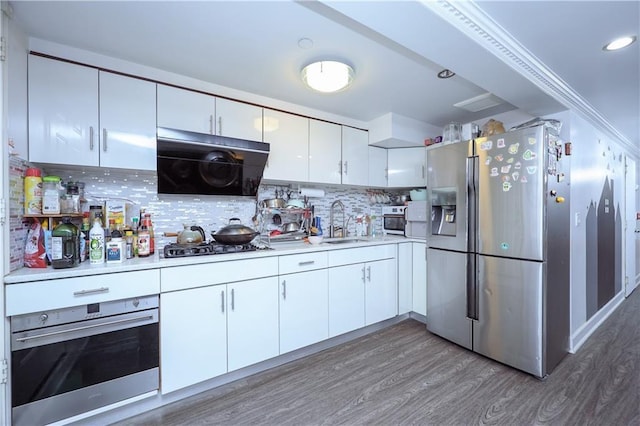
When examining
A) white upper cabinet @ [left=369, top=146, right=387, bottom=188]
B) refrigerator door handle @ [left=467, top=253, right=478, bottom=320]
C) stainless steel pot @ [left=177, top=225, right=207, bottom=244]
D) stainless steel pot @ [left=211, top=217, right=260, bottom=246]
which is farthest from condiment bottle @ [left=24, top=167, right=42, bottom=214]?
refrigerator door handle @ [left=467, top=253, right=478, bottom=320]

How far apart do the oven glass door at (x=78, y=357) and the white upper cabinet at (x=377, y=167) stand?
2395 millimetres

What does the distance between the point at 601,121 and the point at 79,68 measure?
4492 millimetres

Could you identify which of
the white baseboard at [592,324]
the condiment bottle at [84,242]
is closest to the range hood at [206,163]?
the condiment bottle at [84,242]

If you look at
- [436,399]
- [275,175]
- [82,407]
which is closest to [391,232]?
[275,175]

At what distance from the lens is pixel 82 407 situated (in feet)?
4.69

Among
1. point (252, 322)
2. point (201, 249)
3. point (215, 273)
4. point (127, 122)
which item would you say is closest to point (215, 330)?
point (252, 322)

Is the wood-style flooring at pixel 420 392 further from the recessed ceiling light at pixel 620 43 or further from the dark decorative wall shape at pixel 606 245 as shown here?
the recessed ceiling light at pixel 620 43

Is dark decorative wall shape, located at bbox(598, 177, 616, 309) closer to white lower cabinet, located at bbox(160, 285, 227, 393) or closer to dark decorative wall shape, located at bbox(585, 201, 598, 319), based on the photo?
dark decorative wall shape, located at bbox(585, 201, 598, 319)

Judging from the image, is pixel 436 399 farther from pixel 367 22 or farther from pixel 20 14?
pixel 20 14

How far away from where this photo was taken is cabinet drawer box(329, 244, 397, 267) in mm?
2339

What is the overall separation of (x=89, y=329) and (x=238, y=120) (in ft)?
5.56

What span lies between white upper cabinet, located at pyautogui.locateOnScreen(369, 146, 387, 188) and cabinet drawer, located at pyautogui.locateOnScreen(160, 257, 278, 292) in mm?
1609

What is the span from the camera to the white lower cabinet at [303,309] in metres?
2.06

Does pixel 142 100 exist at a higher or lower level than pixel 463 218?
higher
